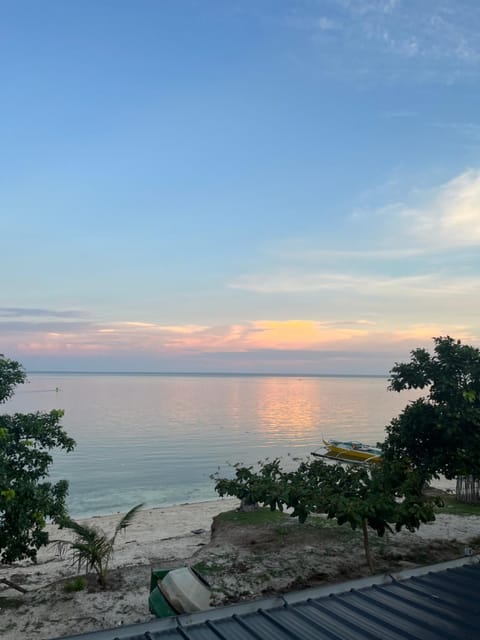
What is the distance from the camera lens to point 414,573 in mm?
6449

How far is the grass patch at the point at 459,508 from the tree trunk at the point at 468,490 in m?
0.23

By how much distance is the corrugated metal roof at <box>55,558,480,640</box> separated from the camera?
4891mm

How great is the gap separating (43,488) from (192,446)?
3564cm

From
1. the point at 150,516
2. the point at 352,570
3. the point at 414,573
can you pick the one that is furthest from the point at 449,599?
the point at 150,516

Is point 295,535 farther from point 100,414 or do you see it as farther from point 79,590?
point 100,414

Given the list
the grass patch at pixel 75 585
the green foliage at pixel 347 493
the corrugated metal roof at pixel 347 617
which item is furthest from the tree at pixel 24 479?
the corrugated metal roof at pixel 347 617

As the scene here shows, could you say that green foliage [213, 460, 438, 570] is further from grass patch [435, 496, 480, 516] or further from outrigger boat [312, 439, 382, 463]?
outrigger boat [312, 439, 382, 463]

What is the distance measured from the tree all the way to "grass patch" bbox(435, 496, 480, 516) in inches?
526

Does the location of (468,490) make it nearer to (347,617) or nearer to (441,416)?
(441,416)

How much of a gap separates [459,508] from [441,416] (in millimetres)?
9823

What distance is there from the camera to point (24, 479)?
31.1 feet

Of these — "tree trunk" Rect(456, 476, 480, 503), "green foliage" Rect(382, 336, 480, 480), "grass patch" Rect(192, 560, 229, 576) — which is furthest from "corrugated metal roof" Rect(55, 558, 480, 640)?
"tree trunk" Rect(456, 476, 480, 503)

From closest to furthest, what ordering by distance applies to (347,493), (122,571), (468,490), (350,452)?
(347,493)
(122,571)
(468,490)
(350,452)

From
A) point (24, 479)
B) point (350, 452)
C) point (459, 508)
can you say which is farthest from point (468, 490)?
point (350, 452)
